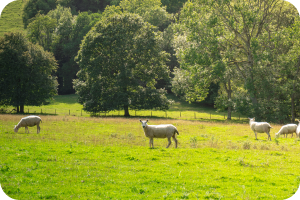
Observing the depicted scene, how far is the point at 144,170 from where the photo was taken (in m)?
13.5

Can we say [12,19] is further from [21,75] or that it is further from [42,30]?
[21,75]

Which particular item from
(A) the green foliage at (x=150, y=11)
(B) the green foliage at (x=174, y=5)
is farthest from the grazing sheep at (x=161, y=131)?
(B) the green foliage at (x=174, y=5)

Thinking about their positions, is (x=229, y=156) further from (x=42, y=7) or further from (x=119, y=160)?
(x=42, y=7)

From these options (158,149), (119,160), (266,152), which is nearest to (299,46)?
(266,152)

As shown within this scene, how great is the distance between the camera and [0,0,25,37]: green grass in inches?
4225

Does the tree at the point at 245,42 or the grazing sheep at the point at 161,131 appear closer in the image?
the grazing sheep at the point at 161,131

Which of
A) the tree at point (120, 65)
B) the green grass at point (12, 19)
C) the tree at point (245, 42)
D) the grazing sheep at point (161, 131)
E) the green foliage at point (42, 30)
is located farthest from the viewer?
the green grass at point (12, 19)

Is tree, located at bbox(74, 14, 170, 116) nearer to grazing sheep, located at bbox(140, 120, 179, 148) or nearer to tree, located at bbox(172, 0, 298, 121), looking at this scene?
tree, located at bbox(172, 0, 298, 121)

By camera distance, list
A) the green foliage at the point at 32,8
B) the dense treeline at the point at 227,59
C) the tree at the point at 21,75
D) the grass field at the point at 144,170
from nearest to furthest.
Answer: the grass field at the point at 144,170 → the dense treeline at the point at 227,59 → the tree at the point at 21,75 → the green foliage at the point at 32,8

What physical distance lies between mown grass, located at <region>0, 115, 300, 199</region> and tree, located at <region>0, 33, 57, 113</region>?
3079 cm

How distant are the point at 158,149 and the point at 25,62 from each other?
135 feet

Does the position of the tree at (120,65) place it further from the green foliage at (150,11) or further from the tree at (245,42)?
the green foliage at (150,11)

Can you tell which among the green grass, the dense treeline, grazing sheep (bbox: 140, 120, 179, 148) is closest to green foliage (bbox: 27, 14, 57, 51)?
the green grass

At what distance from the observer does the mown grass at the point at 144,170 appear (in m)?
10.5
